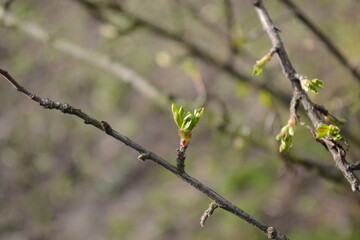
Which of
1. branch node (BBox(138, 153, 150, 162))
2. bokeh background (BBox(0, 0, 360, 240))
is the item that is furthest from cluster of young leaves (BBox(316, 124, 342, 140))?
bokeh background (BBox(0, 0, 360, 240))

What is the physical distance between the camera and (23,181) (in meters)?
6.84

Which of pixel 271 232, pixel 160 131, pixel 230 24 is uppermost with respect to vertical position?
pixel 160 131

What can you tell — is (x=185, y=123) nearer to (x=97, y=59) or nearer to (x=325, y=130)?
(x=325, y=130)

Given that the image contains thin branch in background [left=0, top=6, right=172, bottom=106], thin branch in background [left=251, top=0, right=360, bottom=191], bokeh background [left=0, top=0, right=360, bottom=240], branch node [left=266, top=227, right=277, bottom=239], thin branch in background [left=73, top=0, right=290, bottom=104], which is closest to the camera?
thin branch in background [left=251, top=0, right=360, bottom=191]

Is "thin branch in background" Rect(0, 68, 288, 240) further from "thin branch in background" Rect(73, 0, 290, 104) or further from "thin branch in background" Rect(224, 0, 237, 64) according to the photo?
"thin branch in background" Rect(73, 0, 290, 104)

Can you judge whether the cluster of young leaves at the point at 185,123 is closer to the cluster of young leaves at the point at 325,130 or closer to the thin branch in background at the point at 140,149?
the thin branch in background at the point at 140,149

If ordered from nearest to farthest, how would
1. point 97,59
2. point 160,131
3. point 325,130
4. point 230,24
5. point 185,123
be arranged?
point 325,130
point 185,123
point 230,24
point 97,59
point 160,131

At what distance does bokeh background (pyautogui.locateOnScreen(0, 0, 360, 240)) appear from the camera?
10.8 feet

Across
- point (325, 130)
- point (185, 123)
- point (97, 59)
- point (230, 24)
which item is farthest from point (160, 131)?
point (325, 130)

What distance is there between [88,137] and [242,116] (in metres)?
2.72

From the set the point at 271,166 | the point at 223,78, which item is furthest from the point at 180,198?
the point at 223,78

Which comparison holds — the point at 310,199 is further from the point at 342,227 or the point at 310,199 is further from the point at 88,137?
the point at 88,137

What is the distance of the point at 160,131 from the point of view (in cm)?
693

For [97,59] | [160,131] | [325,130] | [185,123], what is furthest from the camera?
[160,131]
